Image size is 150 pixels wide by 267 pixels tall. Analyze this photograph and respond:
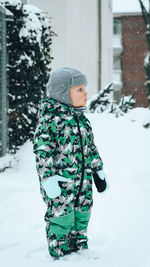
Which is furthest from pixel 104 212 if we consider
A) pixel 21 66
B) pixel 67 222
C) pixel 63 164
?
pixel 21 66

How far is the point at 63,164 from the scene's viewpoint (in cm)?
294

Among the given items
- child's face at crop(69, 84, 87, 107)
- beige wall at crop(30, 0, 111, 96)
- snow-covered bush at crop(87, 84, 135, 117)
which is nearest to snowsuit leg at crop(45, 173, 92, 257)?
child's face at crop(69, 84, 87, 107)

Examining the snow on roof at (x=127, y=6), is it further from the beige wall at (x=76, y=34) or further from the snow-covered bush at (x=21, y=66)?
the snow-covered bush at (x=21, y=66)

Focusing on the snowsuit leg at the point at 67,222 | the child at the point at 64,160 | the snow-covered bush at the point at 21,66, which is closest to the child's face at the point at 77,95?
the child at the point at 64,160

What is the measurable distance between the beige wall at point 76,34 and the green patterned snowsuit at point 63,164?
22.9ft

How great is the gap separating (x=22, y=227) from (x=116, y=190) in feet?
6.04

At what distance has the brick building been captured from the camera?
30.3m

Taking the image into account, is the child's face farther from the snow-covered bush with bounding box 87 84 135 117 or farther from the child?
the snow-covered bush with bounding box 87 84 135 117

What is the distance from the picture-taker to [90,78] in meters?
14.5

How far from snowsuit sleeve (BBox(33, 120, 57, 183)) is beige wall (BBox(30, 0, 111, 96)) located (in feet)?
23.2

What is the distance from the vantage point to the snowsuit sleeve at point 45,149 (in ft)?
9.38

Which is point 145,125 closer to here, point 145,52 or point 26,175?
point 26,175

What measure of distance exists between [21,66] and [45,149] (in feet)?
12.5

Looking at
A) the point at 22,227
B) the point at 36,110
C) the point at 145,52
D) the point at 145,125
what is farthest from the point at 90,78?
the point at 145,52
